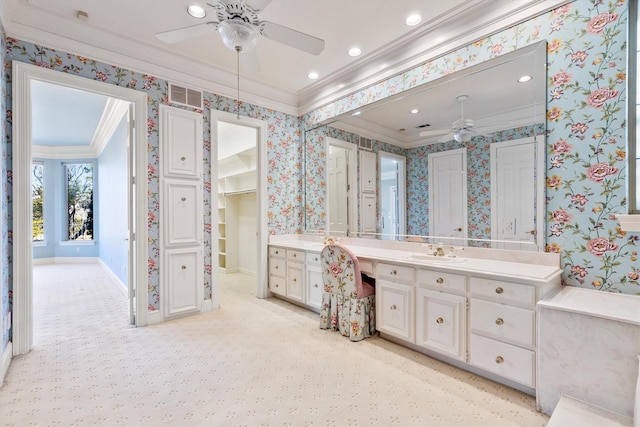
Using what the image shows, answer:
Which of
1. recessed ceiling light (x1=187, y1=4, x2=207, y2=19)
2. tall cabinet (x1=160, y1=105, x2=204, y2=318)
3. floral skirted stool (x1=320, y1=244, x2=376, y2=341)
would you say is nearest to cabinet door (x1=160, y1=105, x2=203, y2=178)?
tall cabinet (x1=160, y1=105, x2=204, y2=318)

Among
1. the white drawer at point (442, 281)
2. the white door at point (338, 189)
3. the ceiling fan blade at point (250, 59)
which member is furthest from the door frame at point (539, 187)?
the ceiling fan blade at point (250, 59)

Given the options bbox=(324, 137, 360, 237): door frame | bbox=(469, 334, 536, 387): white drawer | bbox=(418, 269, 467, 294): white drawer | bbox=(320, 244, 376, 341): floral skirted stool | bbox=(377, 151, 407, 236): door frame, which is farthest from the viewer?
bbox=(324, 137, 360, 237): door frame

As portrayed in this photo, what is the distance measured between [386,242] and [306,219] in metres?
1.44

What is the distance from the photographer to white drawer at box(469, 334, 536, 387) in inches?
73.7

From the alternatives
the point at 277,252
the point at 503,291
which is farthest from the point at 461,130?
the point at 277,252

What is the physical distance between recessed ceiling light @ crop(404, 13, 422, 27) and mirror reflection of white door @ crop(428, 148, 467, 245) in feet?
3.80

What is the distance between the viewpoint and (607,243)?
76.8 inches

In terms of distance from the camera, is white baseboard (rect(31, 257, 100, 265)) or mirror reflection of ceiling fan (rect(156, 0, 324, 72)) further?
white baseboard (rect(31, 257, 100, 265))

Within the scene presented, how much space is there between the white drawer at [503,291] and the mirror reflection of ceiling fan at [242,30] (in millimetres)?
1968

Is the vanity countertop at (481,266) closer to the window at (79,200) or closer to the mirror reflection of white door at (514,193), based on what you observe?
the mirror reflection of white door at (514,193)

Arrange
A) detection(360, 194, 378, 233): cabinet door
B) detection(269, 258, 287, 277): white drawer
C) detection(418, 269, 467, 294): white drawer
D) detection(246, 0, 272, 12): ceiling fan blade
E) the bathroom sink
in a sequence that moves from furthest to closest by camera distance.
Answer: detection(269, 258, 287, 277): white drawer, detection(360, 194, 378, 233): cabinet door, the bathroom sink, detection(418, 269, 467, 294): white drawer, detection(246, 0, 272, 12): ceiling fan blade

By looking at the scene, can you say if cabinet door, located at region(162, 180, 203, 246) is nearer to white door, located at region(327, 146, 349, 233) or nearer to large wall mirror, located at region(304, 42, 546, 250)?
white door, located at region(327, 146, 349, 233)

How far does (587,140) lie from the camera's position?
6.63ft

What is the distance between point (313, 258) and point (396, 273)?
3.83 feet
